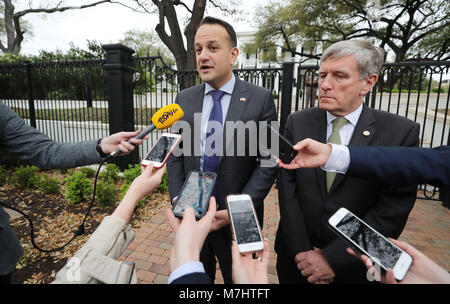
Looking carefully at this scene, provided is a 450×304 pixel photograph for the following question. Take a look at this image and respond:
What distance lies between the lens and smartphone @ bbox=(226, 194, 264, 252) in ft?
3.76

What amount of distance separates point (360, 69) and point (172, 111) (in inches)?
53.4

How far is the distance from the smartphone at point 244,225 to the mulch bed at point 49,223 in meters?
2.76

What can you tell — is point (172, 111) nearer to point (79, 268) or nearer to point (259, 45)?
point (79, 268)

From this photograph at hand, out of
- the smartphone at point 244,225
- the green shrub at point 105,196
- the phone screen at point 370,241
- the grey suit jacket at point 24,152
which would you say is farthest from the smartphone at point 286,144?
the green shrub at point 105,196

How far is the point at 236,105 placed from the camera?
6.88 feet

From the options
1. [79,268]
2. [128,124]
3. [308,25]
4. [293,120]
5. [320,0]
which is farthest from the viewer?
[308,25]

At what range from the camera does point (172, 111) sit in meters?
1.82

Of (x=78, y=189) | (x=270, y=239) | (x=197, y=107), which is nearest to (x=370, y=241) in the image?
(x=197, y=107)

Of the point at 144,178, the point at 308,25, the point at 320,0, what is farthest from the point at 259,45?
the point at 144,178

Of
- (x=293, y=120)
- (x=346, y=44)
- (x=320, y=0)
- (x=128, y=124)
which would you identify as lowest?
(x=128, y=124)

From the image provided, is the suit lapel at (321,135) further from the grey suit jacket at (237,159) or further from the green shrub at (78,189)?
the green shrub at (78,189)

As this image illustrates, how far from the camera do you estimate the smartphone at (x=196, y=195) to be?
1.37 m

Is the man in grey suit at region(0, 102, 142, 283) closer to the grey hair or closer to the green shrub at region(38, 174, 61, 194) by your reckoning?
the grey hair

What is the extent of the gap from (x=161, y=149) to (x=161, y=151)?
0.02 m
